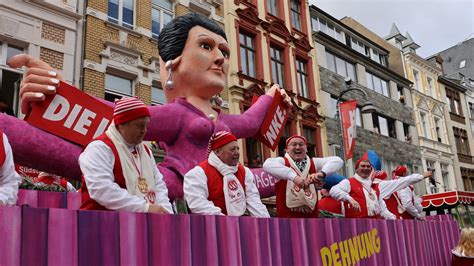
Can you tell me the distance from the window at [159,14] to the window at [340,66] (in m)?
8.27

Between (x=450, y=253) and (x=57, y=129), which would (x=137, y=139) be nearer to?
(x=57, y=129)

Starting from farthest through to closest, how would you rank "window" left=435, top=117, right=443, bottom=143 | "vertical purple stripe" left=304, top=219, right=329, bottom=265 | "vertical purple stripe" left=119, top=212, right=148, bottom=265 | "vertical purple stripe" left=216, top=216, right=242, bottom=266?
"window" left=435, top=117, right=443, bottom=143
"vertical purple stripe" left=304, top=219, right=329, bottom=265
"vertical purple stripe" left=216, top=216, right=242, bottom=266
"vertical purple stripe" left=119, top=212, right=148, bottom=265

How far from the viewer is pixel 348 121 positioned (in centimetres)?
1205

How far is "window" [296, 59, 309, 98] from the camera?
16812 millimetres

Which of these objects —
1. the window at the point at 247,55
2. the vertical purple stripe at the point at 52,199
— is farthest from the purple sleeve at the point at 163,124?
the window at the point at 247,55

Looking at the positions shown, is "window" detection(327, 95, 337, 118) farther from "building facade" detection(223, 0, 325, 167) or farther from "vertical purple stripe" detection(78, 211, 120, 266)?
"vertical purple stripe" detection(78, 211, 120, 266)

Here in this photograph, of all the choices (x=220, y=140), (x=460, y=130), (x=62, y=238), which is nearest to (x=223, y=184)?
(x=220, y=140)

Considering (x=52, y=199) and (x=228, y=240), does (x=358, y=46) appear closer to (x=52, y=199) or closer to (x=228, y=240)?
(x=52, y=199)

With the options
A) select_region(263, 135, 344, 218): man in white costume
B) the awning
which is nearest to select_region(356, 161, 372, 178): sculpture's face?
select_region(263, 135, 344, 218): man in white costume

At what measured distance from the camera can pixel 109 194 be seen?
2510 millimetres

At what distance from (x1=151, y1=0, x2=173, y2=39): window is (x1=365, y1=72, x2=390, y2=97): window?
11490 millimetres

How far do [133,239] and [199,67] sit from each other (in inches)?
120

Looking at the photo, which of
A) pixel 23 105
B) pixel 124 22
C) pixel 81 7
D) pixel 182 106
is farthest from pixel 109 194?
pixel 124 22

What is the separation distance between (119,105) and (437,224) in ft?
13.2
